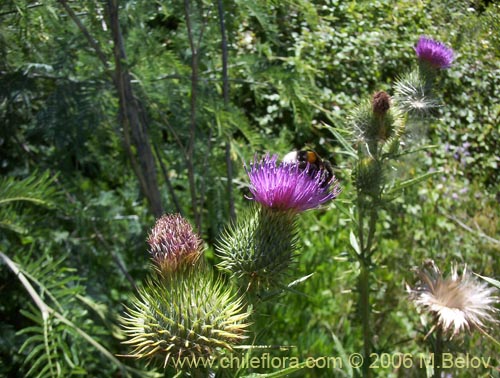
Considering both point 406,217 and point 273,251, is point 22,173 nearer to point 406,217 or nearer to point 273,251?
point 273,251

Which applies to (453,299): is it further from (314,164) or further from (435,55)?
(435,55)

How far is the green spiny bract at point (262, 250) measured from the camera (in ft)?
5.07

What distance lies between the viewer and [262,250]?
1.55 m

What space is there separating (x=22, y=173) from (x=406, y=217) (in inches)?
99.6

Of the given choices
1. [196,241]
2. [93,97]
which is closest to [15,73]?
[93,97]

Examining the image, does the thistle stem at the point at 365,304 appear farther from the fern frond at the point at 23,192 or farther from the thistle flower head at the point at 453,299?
the fern frond at the point at 23,192

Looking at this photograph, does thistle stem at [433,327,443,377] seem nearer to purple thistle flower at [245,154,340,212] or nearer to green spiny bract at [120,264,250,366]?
purple thistle flower at [245,154,340,212]

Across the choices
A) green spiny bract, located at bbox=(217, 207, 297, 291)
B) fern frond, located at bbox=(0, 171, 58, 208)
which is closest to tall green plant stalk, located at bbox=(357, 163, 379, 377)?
green spiny bract, located at bbox=(217, 207, 297, 291)

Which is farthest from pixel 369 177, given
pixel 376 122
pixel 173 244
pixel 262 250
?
pixel 173 244

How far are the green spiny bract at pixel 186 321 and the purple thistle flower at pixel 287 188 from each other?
0.29 meters

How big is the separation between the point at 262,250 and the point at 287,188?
0.18 m

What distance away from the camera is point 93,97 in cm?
240

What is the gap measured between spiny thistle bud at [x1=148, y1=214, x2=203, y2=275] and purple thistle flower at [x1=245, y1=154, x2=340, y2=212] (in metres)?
0.26

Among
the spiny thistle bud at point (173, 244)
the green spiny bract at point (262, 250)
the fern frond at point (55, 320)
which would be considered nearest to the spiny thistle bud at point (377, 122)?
the green spiny bract at point (262, 250)
